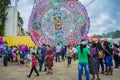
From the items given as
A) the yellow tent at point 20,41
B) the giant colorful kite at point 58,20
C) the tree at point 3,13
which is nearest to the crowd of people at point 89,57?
the giant colorful kite at point 58,20

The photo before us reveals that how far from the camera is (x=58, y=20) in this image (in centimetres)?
1888

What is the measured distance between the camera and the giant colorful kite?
18.9 meters

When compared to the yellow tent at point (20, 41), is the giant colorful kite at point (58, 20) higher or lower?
higher

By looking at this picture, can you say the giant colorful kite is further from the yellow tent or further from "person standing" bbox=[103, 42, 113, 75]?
the yellow tent

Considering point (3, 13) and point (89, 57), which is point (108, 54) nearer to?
point (89, 57)

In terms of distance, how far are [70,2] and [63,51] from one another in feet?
14.1

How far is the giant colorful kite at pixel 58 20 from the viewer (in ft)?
62.1

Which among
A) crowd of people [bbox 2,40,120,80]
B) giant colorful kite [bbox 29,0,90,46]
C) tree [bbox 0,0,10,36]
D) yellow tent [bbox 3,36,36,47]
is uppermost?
tree [bbox 0,0,10,36]

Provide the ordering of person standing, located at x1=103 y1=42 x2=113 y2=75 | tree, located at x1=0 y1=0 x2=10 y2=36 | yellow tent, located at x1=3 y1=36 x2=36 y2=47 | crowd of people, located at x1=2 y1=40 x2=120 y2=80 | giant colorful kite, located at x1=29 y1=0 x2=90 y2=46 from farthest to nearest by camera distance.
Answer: tree, located at x1=0 y1=0 x2=10 y2=36
yellow tent, located at x1=3 y1=36 x2=36 y2=47
giant colorful kite, located at x1=29 y1=0 x2=90 y2=46
person standing, located at x1=103 y1=42 x2=113 y2=75
crowd of people, located at x1=2 y1=40 x2=120 y2=80

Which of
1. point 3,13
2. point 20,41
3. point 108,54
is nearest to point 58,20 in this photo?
point 108,54

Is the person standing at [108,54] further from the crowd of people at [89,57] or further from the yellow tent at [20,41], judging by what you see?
the yellow tent at [20,41]

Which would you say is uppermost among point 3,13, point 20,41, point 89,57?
point 3,13

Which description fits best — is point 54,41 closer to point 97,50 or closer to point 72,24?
point 72,24

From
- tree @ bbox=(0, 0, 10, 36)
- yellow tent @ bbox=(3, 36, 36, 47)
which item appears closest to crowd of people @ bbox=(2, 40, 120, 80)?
yellow tent @ bbox=(3, 36, 36, 47)
